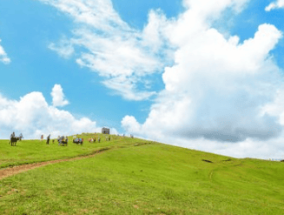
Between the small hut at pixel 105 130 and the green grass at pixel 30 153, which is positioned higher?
the small hut at pixel 105 130

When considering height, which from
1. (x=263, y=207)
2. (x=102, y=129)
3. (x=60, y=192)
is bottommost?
(x=263, y=207)

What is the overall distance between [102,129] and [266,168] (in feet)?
268

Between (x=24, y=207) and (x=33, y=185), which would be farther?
(x=33, y=185)

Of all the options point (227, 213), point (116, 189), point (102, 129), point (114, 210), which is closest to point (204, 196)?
point (227, 213)

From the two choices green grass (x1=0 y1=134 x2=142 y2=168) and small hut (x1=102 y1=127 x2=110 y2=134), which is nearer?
green grass (x1=0 y1=134 x2=142 y2=168)

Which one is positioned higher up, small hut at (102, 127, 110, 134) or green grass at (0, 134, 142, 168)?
small hut at (102, 127, 110, 134)

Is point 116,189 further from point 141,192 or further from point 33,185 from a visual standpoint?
point 33,185

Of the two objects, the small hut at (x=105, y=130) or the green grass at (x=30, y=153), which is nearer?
the green grass at (x=30, y=153)

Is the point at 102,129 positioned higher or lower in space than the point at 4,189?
higher

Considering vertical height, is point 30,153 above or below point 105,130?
below

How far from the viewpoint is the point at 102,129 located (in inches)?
4835

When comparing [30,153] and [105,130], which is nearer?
[30,153]

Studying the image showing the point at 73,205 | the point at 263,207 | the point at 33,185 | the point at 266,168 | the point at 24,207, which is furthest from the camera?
the point at 266,168

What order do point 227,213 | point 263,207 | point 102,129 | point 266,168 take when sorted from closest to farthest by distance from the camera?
point 227,213, point 263,207, point 266,168, point 102,129
